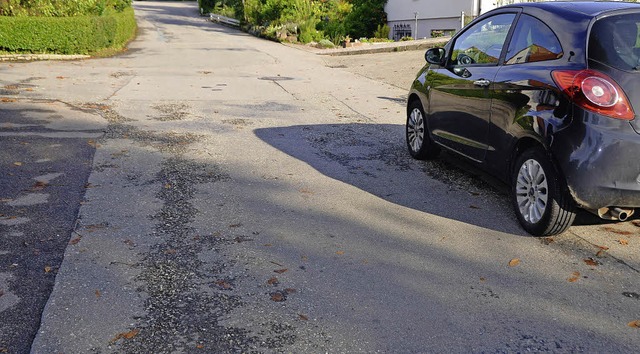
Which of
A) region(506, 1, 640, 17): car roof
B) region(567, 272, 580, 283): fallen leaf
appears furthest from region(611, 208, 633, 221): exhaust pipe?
region(506, 1, 640, 17): car roof

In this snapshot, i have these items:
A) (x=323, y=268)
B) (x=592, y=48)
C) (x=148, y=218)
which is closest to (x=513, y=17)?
(x=592, y=48)

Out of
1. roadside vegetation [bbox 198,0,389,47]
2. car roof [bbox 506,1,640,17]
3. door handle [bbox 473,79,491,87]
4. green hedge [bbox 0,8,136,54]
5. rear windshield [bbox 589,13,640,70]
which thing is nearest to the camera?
rear windshield [bbox 589,13,640,70]

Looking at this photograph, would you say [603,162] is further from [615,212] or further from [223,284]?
[223,284]

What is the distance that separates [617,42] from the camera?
16.6 ft

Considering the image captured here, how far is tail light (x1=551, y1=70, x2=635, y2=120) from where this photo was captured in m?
4.79

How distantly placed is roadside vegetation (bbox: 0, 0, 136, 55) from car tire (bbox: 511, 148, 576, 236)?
1751 cm

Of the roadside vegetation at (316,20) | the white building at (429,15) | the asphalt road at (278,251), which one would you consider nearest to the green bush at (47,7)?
the roadside vegetation at (316,20)

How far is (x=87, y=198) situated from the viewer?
6.27m

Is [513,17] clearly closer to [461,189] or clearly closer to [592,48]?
[592,48]

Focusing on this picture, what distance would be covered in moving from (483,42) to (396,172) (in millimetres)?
1706

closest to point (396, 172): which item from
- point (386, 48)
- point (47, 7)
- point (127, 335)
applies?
point (127, 335)

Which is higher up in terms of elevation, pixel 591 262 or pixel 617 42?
pixel 617 42

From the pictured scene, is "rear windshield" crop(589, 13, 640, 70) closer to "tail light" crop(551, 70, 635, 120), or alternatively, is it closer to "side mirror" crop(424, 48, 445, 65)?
"tail light" crop(551, 70, 635, 120)

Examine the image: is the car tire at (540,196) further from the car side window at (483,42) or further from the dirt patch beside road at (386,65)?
the dirt patch beside road at (386,65)
